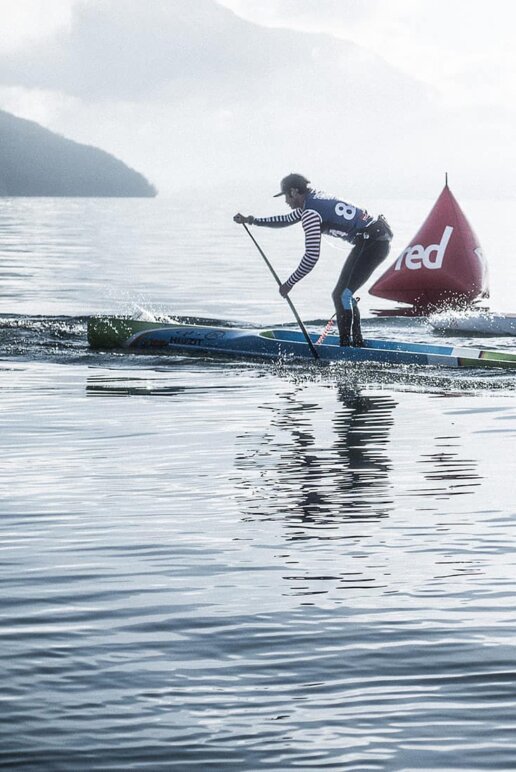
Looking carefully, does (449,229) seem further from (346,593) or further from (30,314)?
(346,593)

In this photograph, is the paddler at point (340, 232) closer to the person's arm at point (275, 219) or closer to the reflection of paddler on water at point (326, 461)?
the person's arm at point (275, 219)

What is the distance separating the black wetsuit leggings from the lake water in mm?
1661

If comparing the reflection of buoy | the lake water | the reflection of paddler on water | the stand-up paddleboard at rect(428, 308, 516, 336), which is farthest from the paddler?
the reflection of buoy

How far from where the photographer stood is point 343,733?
4145mm

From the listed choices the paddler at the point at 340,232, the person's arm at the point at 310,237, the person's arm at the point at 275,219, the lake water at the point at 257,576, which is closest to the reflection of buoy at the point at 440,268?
the paddler at the point at 340,232

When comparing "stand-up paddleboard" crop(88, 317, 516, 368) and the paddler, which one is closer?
the paddler

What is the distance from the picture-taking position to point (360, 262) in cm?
1404

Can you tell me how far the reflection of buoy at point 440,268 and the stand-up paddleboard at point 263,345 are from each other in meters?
8.22

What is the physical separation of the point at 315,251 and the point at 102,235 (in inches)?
2014

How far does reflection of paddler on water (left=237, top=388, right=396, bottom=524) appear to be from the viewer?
733 centimetres

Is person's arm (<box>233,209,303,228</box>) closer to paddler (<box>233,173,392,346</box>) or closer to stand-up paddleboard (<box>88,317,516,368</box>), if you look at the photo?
paddler (<box>233,173,392,346</box>)

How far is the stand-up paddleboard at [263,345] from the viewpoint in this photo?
14141 mm

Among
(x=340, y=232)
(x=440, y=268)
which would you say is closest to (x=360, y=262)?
(x=340, y=232)

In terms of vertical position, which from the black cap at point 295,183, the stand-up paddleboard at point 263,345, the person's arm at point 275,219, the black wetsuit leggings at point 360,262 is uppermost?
the black cap at point 295,183
